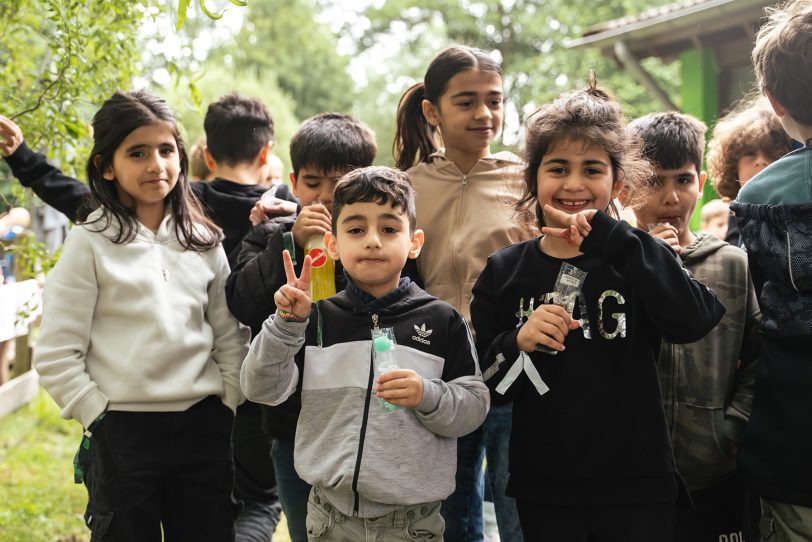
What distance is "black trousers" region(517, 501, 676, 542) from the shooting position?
7.73 feet

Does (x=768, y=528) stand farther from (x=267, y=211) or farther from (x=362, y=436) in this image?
(x=267, y=211)

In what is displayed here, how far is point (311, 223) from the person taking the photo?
9.35 ft

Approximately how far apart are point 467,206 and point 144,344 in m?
1.27

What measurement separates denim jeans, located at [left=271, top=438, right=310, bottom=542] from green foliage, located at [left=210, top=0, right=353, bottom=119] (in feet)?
114

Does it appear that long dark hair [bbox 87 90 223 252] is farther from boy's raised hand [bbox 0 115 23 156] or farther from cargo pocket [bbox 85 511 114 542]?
cargo pocket [bbox 85 511 114 542]

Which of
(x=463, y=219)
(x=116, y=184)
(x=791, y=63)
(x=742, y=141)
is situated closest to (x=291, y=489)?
(x=463, y=219)

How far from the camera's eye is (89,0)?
11.4 ft

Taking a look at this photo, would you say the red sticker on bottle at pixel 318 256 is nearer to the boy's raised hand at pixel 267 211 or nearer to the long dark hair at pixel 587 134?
the boy's raised hand at pixel 267 211

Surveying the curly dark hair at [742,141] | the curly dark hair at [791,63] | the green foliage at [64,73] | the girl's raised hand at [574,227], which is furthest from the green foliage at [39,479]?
the curly dark hair at [791,63]

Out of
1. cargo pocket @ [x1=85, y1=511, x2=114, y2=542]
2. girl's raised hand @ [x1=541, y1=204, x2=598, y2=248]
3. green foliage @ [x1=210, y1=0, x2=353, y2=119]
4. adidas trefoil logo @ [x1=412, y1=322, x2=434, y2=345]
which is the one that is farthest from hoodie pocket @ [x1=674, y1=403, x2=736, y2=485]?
green foliage @ [x1=210, y1=0, x2=353, y2=119]

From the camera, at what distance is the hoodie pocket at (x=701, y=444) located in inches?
105

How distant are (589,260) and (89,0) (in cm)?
237

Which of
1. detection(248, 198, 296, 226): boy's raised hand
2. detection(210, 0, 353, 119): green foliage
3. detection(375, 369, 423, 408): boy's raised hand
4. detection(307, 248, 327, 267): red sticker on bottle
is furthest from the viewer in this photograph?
detection(210, 0, 353, 119): green foliage

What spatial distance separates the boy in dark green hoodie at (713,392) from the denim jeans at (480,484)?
1.79ft
